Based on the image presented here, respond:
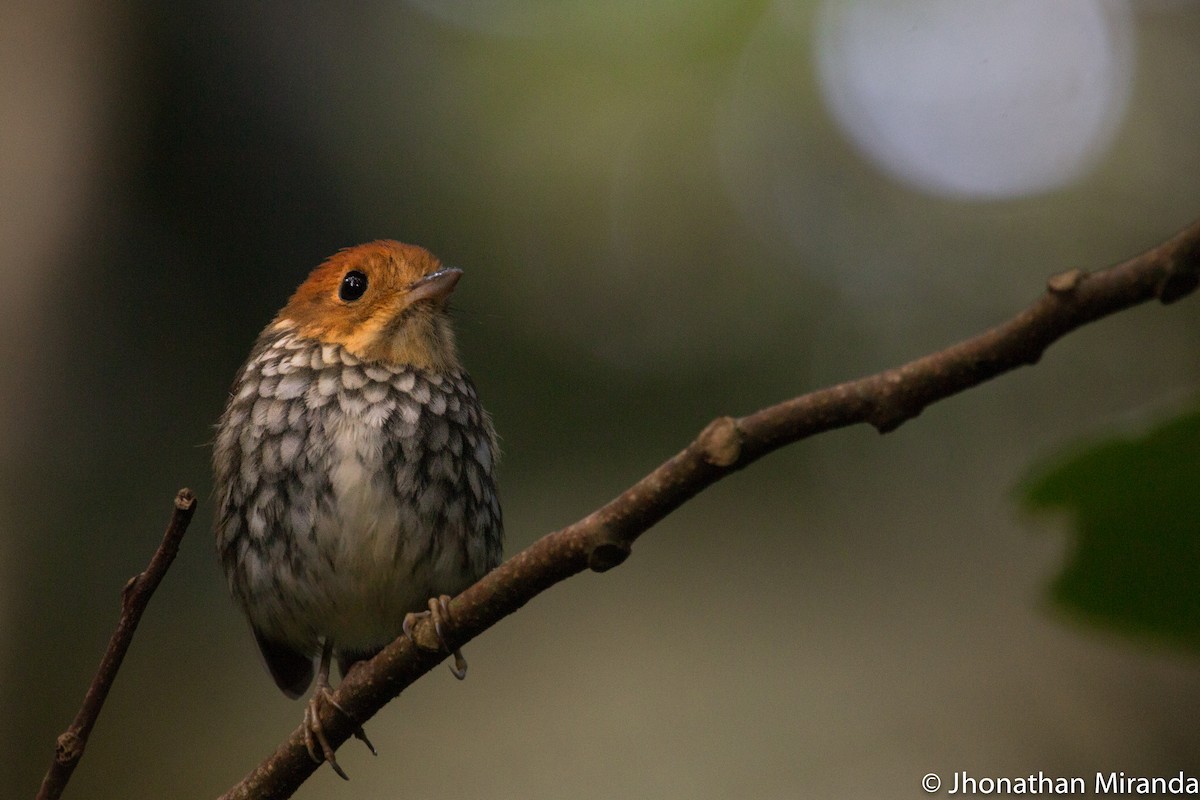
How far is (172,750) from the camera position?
215 inches

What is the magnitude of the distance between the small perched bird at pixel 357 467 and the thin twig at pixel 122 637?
81 cm

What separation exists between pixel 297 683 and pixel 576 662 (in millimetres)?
2321

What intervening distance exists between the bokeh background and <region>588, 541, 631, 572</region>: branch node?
2.56 m

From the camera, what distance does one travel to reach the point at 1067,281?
4.19ft

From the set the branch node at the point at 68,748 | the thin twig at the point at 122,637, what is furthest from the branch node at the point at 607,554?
the branch node at the point at 68,748

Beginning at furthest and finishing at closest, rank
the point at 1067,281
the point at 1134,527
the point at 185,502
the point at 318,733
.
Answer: the point at 318,733, the point at 185,502, the point at 1067,281, the point at 1134,527

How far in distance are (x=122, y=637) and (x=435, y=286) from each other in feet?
5.29

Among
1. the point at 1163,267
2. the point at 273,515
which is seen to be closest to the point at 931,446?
the point at 273,515

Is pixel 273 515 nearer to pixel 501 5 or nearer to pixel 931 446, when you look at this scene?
pixel 931 446

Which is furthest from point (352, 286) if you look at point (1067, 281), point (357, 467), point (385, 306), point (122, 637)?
point (1067, 281)

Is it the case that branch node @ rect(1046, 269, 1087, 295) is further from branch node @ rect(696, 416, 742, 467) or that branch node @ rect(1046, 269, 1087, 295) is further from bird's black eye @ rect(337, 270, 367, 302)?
bird's black eye @ rect(337, 270, 367, 302)

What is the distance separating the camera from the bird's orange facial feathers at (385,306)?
3.47m

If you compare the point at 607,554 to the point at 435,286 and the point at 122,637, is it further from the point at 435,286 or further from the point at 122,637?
the point at 435,286

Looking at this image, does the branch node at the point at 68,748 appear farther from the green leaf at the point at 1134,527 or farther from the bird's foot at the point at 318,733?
the green leaf at the point at 1134,527
